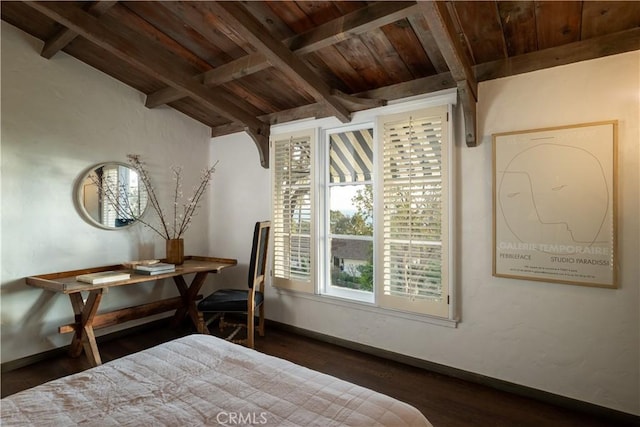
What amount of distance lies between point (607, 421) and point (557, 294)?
78 cm

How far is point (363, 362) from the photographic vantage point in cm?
274

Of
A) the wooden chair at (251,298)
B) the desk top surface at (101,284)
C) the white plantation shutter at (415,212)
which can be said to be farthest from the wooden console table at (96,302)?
the white plantation shutter at (415,212)

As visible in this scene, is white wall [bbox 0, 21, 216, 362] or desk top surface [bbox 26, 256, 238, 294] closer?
desk top surface [bbox 26, 256, 238, 294]

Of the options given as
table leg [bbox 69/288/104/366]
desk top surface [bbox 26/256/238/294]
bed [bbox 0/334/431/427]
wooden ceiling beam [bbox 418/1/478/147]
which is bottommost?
table leg [bbox 69/288/104/366]

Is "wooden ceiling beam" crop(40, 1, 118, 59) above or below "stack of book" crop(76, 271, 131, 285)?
above

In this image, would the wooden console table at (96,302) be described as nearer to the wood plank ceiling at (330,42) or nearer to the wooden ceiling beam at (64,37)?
the wood plank ceiling at (330,42)

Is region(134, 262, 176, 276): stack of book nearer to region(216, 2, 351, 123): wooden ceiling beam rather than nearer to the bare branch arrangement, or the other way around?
the bare branch arrangement

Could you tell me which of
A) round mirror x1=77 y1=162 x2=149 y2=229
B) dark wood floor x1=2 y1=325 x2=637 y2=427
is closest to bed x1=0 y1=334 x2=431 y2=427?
dark wood floor x1=2 y1=325 x2=637 y2=427

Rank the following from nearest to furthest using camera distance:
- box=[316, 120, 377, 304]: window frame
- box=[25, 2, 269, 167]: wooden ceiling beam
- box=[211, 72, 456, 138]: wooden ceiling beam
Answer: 1. box=[25, 2, 269, 167]: wooden ceiling beam
2. box=[211, 72, 456, 138]: wooden ceiling beam
3. box=[316, 120, 377, 304]: window frame

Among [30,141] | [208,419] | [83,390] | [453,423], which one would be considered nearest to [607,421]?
[453,423]

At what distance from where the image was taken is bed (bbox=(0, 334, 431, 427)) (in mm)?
1034

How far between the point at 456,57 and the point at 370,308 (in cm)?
204

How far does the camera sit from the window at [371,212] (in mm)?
2547

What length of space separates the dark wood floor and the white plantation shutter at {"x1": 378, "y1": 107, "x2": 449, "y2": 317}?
51cm
